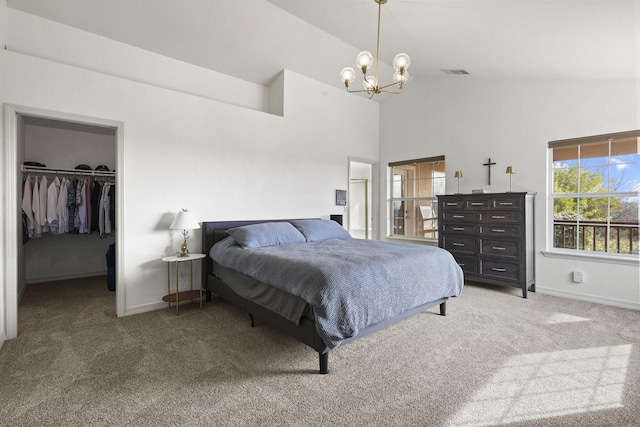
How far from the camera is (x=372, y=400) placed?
1846 mm

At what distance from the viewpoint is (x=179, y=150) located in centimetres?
361

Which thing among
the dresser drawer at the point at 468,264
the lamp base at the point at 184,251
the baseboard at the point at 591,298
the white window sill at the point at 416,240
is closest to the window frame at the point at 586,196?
the baseboard at the point at 591,298

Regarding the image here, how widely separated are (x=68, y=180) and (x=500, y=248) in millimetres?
6009

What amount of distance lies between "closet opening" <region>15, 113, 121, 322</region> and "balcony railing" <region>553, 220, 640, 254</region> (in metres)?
5.76

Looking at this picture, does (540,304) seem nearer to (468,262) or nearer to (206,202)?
(468,262)

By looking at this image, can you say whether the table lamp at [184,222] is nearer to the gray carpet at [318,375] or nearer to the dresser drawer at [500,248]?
the gray carpet at [318,375]

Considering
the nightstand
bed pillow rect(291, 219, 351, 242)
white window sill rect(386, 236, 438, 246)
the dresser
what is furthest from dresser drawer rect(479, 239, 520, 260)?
the nightstand

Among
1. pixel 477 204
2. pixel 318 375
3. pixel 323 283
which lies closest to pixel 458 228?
pixel 477 204

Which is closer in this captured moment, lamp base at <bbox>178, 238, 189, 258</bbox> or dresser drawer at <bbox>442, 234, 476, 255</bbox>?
lamp base at <bbox>178, 238, 189, 258</bbox>

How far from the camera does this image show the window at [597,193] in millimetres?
3596

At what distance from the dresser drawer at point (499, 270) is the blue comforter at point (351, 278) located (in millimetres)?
1233

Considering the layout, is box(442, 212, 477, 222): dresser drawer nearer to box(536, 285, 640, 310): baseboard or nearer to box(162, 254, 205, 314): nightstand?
box(536, 285, 640, 310): baseboard

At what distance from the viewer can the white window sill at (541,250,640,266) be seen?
3488 mm

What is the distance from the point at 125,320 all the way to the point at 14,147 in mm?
1837
